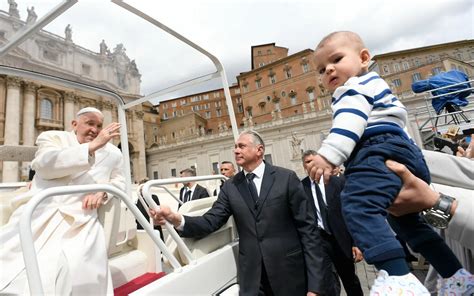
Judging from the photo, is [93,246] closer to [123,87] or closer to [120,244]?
[120,244]

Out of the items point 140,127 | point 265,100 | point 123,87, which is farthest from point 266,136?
point 123,87

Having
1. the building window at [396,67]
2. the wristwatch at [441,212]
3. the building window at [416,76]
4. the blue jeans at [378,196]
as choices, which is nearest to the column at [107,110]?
the blue jeans at [378,196]

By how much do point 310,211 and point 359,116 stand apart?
92cm

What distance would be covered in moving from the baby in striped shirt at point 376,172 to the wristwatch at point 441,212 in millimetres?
161

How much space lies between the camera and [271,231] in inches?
68.3

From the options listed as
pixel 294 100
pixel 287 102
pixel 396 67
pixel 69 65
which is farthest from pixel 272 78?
pixel 69 65

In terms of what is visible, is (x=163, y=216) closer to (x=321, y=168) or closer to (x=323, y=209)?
(x=321, y=168)

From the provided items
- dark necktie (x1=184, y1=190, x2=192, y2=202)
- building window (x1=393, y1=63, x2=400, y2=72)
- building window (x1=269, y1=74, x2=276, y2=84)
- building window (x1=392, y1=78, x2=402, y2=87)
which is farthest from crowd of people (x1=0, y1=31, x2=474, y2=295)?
building window (x1=393, y1=63, x2=400, y2=72)

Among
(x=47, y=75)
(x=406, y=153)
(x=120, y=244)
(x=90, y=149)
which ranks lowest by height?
(x=120, y=244)

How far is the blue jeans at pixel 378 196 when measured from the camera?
105cm

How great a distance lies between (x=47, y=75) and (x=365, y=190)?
102 inches

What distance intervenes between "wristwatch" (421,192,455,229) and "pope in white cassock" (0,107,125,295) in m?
1.78

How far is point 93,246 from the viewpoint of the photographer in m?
1.47

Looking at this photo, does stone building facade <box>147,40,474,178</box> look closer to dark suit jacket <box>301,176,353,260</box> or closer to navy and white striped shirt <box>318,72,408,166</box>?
dark suit jacket <box>301,176,353,260</box>
